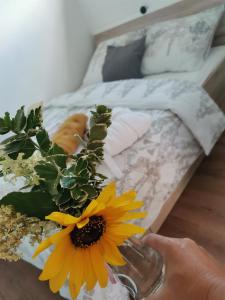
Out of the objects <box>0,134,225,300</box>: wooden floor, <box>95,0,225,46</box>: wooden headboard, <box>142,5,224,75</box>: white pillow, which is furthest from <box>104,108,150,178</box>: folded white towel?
<box>95,0,225,46</box>: wooden headboard

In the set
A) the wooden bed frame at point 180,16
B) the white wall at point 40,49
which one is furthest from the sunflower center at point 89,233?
the white wall at point 40,49

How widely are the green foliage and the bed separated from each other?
32.1 inches

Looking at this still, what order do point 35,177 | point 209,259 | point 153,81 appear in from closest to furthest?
point 35,177, point 209,259, point 153,81

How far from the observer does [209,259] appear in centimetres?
56

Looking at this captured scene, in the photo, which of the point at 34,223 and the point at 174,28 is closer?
the point at 34,223

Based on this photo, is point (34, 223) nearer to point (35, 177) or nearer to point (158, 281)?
point (35, 177)

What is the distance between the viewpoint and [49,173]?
0.44 meters

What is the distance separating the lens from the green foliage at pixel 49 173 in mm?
436

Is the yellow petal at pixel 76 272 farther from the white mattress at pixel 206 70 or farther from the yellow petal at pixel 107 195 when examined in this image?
the white mattress at pixel 206 70

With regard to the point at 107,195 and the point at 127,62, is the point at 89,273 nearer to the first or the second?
the point at 107,195

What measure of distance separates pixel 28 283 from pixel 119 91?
4.66ft

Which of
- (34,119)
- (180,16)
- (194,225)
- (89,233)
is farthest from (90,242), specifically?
(180,16)

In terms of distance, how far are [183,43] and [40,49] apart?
5.03ft

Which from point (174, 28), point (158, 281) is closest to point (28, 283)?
point (158, 281)
